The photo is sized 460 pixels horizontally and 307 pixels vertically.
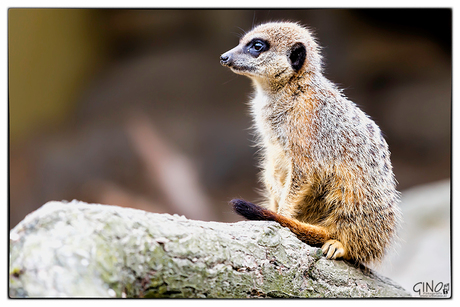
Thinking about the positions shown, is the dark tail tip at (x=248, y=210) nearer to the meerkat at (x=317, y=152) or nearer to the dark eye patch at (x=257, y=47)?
the meerkat at (x=317, y=152)

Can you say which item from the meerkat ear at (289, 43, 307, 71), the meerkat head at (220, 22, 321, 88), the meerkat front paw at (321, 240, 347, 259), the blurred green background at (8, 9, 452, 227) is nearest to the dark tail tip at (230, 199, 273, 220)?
the meerkat front paw at (321, 240, 347, 259)

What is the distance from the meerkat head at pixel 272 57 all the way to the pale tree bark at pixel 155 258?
1.05m

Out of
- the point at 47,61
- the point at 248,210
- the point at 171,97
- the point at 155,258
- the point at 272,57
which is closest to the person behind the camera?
the point at 155,258

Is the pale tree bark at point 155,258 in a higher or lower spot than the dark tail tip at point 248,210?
lower

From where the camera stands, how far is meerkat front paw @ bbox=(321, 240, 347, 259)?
251cm

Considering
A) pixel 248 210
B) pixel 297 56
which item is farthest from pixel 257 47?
pixel 248 210

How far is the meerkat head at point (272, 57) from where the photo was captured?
8.79 feet

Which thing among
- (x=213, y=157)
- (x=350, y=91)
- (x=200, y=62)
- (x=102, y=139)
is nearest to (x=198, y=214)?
(x=213, y=157)

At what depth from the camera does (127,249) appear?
1.81m

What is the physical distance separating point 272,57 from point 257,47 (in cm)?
13

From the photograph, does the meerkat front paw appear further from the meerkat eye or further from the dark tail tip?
the meerkat eye

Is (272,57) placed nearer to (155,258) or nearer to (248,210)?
(248,210)

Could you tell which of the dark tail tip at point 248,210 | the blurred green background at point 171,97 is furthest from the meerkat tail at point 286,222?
the blurred green background at point 171,97

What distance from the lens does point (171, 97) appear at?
519cm
